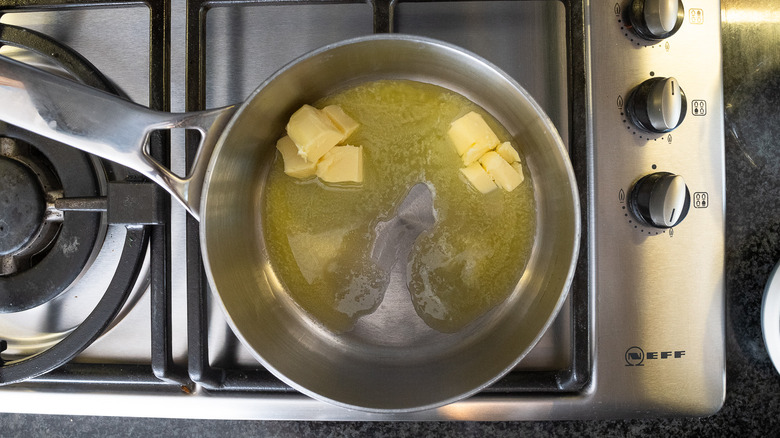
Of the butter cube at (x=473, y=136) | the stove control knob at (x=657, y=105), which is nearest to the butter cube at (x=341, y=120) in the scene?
the butter cube at (x=473, y=136)

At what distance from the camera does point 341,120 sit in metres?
0.68

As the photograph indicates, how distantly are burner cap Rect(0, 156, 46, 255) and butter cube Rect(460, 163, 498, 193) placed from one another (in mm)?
544

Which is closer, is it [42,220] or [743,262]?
[42,220]

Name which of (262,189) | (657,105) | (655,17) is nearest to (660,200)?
(657,105)

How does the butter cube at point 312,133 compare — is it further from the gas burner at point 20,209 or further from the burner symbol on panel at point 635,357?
the burner symbol on panel at point 635,357

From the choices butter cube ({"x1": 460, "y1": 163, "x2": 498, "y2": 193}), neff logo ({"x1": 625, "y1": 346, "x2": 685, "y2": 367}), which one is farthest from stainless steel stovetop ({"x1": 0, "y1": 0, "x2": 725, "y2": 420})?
butter cube ({"x1": 460, "y1": 163, "x2": 498, "y2": 193})

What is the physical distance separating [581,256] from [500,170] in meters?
0.15

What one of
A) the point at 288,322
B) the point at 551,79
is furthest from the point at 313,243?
the point at 551,79

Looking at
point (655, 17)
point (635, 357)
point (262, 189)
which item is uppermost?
point (655, 17)

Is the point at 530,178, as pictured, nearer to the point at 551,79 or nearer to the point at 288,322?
the point at 551,79

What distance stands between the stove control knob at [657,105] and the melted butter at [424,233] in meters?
0.16

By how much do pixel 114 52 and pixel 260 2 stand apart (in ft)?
0.75

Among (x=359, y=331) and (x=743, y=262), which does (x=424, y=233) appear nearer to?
(x=359, y=331)

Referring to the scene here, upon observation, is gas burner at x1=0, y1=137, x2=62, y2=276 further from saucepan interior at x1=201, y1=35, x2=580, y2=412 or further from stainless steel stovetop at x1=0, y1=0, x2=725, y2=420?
saucepan interior at x1=201, y1=35, x2=580, y2=412
